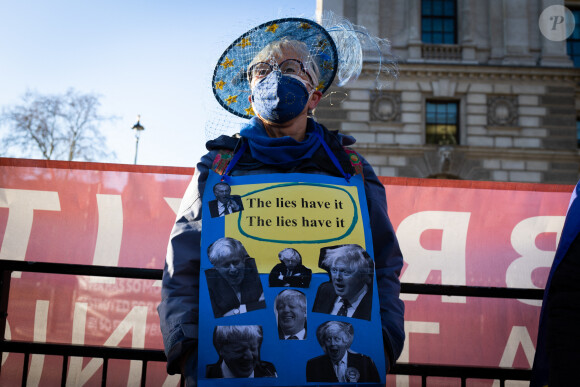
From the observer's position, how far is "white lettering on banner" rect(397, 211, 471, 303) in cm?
445

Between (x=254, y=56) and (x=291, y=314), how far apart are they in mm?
1277

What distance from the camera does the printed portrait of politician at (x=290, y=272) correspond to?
1783 mm

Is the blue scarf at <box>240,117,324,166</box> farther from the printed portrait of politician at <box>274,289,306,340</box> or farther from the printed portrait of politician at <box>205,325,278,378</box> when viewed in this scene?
the printed portrait of politician at <box>205,325,278,378</box>

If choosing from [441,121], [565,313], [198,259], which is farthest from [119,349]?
[441,121]

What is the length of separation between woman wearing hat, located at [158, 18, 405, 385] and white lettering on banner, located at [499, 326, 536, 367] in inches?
110

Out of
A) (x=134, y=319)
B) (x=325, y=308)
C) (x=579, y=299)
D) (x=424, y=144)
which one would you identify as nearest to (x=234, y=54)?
(x=325, y=308)

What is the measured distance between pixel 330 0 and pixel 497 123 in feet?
26.4

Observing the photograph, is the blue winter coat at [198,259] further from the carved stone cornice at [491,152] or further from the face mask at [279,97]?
the carved stone cornice at [491,152]

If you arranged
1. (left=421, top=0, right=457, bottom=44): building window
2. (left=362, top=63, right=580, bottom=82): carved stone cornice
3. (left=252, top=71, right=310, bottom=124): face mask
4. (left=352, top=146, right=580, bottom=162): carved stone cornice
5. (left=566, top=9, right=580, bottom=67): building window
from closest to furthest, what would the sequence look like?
(left=252, top=71, right=310, bottom=124): face mask < (left=352, top=146, right=580, bottom=162): carved stone cornice < (left=362, top=63, right=580, bottom=82): carved stone cornice < (left=421, top=0, right=457, bottom=44): building window < (left=566, top=9, right=580, bottom=67): building window

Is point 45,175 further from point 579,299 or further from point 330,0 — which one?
point 330,0

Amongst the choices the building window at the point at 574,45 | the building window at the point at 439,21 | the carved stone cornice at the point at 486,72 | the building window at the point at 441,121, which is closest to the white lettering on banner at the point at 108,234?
the carved stone cornice at the point at 486,72

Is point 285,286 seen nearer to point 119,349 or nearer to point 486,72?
point 119,349

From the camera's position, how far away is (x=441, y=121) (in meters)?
19.9

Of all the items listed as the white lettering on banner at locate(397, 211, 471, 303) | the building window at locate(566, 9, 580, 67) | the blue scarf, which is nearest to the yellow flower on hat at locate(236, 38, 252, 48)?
the blue scarf
